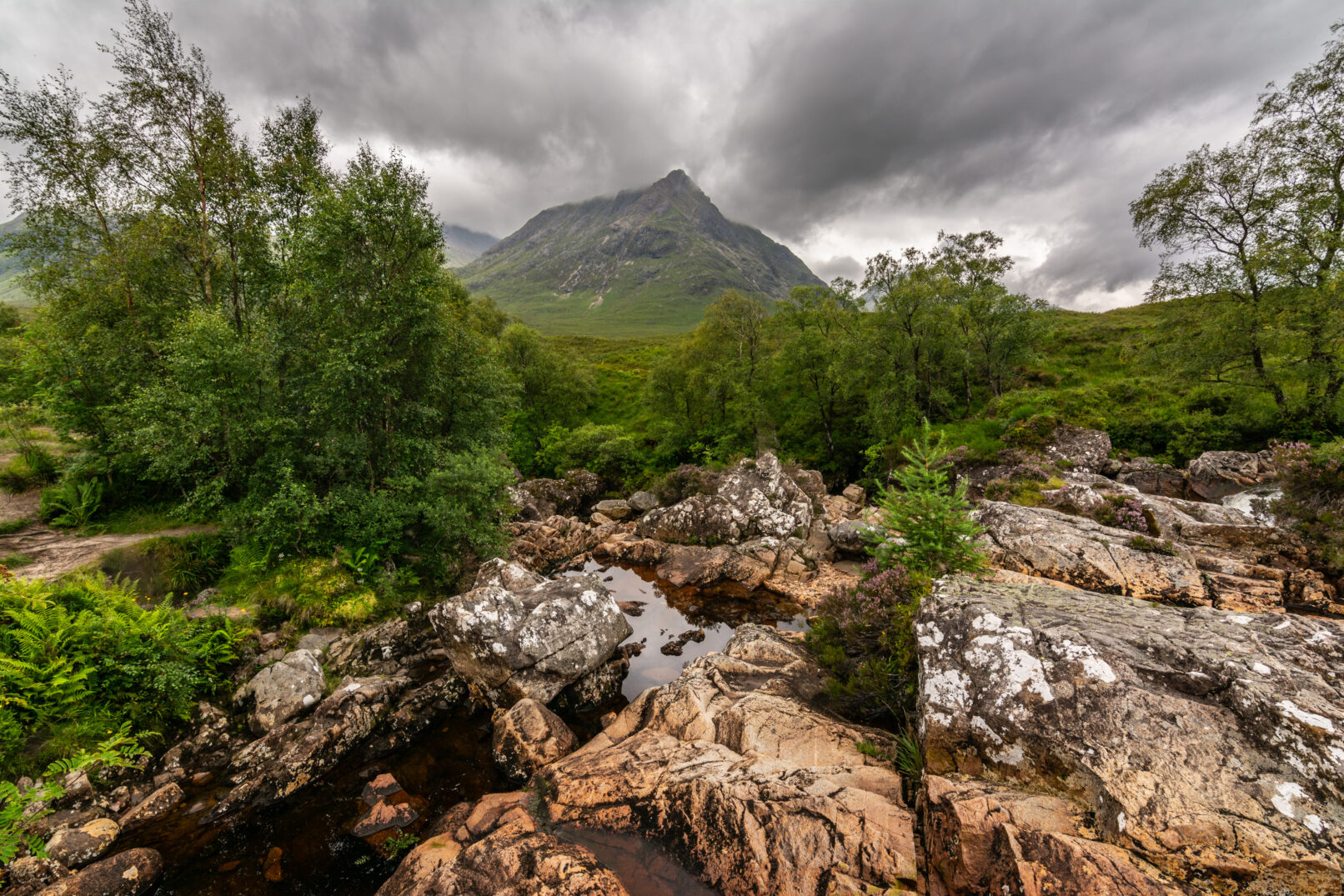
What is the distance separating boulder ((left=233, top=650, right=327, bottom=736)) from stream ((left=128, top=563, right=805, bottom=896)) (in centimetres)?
165

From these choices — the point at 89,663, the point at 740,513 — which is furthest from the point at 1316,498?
the point at 89,663

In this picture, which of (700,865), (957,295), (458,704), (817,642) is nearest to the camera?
(700,865)

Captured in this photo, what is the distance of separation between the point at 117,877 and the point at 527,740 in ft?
22.6

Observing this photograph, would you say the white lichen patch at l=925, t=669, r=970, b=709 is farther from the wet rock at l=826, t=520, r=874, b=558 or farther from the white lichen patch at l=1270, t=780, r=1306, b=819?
the wet rock at l=826, t=520, r=874, b=558

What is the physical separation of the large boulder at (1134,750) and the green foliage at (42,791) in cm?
1422

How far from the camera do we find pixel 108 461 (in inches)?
696

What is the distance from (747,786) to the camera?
24.7ft

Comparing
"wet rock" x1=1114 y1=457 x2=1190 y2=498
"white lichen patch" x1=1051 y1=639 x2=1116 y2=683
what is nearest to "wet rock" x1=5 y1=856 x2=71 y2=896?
"white lichen patch" x1=1051 y1=639 x2=1116 y2=683

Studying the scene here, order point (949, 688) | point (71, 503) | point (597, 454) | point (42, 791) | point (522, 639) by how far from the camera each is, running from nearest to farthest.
→ point (949, 688), point (42, 791), point (522, 639), point (71, 503), point (597, 454)

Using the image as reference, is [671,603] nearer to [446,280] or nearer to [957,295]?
[446,280]

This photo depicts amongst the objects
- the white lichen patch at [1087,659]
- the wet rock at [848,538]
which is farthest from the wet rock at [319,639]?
the wet rock at [848,538]

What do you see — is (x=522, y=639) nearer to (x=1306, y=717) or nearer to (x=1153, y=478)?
(x=1306, y=717)

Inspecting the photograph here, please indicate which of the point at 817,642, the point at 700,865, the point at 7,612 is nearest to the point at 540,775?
the point at 700,865

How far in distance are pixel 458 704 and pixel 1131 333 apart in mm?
69700
